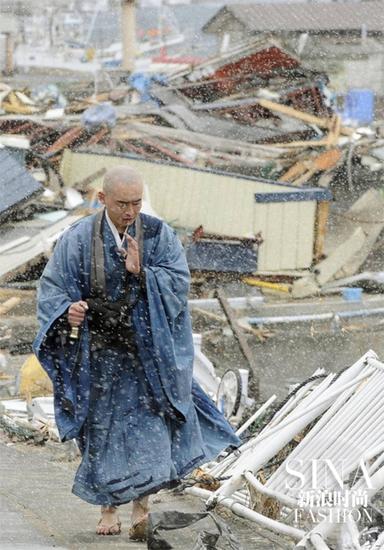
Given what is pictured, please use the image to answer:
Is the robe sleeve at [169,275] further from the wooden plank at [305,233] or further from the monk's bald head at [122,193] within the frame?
the wooden plank at [305,233]

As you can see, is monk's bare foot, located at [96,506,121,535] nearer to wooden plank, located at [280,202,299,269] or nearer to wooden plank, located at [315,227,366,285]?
wooden plank, located at [280,202,299,269]

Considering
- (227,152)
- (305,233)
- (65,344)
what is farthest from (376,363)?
(227,152)

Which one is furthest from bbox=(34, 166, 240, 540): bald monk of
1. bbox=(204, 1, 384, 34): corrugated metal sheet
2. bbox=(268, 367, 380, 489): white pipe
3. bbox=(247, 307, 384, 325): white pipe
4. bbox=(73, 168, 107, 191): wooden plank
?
bbox=(204, 1, 384, 34): corrugated metal sheet

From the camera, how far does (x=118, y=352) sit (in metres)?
5.77

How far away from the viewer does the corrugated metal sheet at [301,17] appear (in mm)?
50500

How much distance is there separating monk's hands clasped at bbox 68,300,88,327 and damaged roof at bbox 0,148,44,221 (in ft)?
42.7

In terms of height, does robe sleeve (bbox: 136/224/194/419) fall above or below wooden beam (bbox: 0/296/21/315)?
above

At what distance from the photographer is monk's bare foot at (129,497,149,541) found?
5707 mm

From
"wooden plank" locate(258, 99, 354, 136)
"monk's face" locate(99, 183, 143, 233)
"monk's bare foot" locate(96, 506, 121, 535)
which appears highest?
"monk's face" locate(99, 183, 143, 233)

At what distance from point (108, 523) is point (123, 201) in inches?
55.8

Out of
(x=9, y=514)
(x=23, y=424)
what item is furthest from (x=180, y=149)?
(x=9, y=514)

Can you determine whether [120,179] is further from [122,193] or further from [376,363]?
[376,363]

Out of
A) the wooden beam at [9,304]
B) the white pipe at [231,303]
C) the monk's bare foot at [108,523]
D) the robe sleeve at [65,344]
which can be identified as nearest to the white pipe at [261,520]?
the monk's bare foot at [108,523]

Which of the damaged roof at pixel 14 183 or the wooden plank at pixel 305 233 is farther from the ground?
the damaged roof at pixel 14 183
